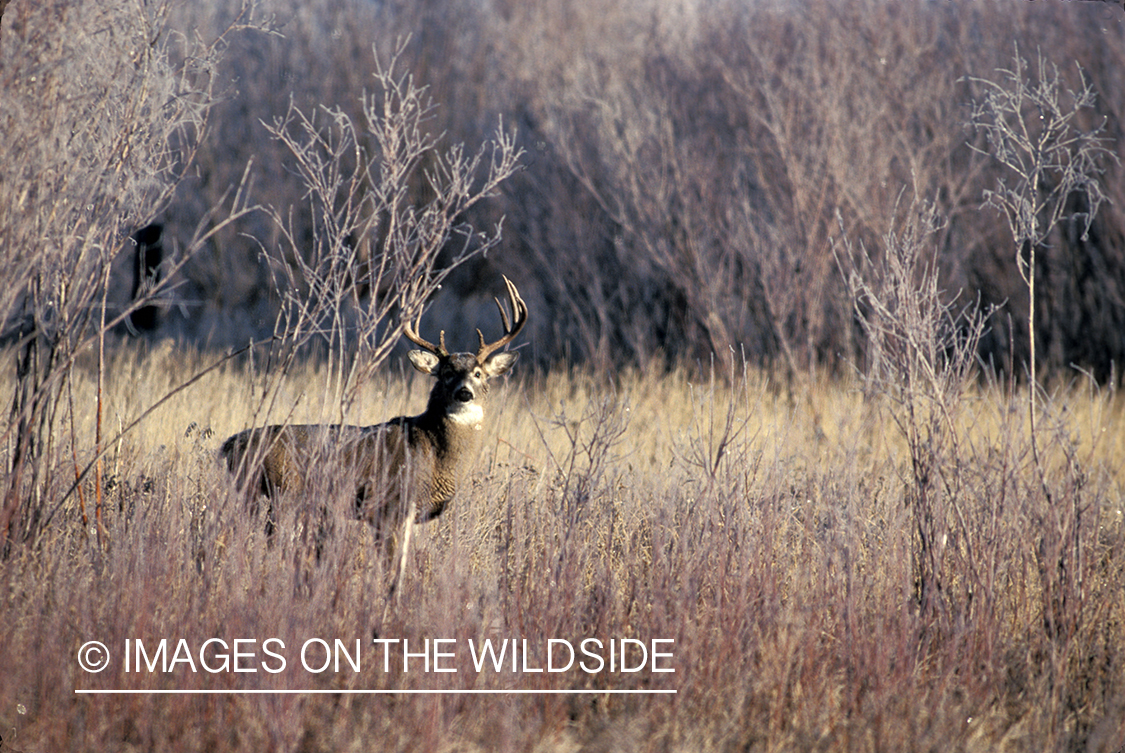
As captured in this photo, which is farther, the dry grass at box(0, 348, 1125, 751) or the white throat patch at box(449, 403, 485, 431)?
the white throat patch at box(449, 403, 485, 431)

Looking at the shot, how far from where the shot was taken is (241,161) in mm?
15281

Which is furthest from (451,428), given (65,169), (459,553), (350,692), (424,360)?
(65,169)

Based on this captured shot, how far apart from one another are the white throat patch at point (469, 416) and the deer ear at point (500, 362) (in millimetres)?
203

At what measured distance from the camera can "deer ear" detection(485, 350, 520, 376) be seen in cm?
477

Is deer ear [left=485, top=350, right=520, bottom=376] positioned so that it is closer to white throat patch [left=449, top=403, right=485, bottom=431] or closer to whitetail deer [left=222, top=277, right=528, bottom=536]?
whitetail deer [left=222, top=277, right=528, bottom=536]

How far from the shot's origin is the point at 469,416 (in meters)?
4.71

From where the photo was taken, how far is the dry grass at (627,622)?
2977mm

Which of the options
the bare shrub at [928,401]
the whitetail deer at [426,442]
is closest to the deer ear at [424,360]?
the whitetail deer at [426,442]

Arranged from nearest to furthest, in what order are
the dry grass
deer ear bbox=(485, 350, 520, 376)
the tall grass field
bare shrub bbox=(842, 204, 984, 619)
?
the dry grass, the tall grass field, bare shrub bbox=(842, 204, 984, 619), deer ear bbox=(485, 350, 520, 376)

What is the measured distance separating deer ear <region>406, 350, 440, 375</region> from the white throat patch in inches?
9.4

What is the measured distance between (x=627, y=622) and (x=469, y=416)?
1372mm

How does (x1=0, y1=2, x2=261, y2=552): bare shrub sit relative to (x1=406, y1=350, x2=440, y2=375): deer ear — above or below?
above

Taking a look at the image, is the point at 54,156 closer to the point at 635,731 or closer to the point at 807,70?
the point at 635,731

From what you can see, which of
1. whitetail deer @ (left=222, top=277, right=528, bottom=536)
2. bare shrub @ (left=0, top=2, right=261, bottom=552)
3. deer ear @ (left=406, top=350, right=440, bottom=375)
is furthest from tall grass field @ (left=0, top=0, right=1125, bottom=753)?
deer ear @ (left=406, top=350, right=440, bottom=375)
